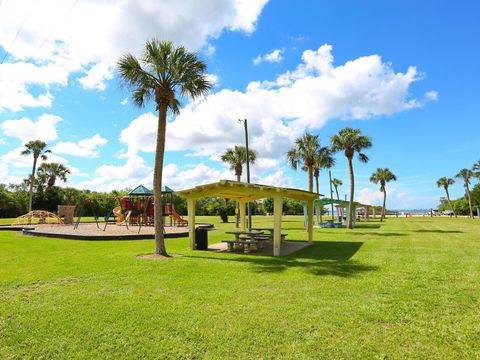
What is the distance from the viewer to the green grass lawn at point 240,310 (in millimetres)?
4496

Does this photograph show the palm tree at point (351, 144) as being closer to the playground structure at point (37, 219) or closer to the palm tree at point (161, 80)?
the palm tree at point (161, 80)

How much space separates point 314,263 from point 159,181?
5929 millimetres

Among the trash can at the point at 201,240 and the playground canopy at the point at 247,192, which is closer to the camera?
the playground canopy at the point at 247,192

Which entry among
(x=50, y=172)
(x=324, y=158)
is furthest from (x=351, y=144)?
(x=50, y=172)

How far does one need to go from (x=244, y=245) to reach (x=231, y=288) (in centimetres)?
657

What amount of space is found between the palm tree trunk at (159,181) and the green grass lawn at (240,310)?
1856mm

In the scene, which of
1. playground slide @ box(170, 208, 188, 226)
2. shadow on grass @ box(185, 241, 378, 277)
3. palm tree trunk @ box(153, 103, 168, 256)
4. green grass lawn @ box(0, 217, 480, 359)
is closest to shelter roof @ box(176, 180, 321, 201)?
palm tree trunk @ box(153, 103, 168, 256)

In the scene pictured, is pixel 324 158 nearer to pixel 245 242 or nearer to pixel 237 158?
pixel 237 158

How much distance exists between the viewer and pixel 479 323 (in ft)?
17.0

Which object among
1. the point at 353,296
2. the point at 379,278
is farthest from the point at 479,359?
the point at 379,278

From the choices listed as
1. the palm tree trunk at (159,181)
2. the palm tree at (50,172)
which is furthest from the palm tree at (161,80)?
the palm tree at (50,172)

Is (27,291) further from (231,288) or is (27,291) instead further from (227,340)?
(227,340)

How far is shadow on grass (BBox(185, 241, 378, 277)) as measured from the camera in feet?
30.1

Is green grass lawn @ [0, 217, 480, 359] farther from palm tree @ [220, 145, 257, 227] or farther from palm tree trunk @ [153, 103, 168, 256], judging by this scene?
palm tree @ [220, 145, 257, 227]
